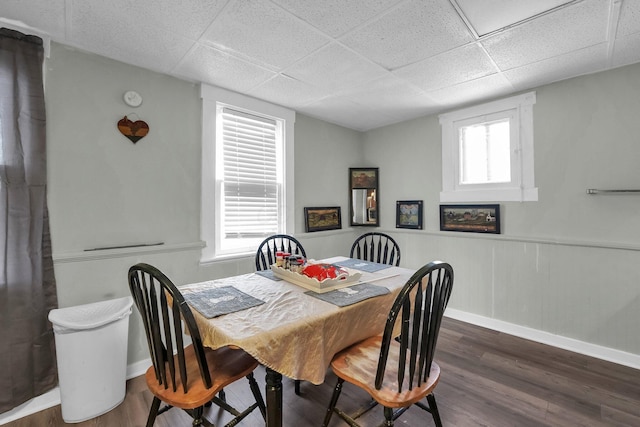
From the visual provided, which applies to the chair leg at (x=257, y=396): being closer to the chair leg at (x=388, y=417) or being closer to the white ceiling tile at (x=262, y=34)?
the chair leg at (x=388, y=417)

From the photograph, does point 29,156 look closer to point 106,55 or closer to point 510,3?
point 106,55

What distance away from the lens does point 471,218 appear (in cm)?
A: 312

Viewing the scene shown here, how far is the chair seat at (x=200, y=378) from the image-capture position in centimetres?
120

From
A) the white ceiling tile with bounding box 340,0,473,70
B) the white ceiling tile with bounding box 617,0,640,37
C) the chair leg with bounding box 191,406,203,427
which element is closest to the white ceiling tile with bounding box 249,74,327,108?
the white ceiling tile with bounding box 340,0,473,70

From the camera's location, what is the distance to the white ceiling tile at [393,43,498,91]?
2.09m

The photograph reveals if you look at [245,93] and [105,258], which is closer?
[105,258]

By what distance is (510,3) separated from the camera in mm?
1548

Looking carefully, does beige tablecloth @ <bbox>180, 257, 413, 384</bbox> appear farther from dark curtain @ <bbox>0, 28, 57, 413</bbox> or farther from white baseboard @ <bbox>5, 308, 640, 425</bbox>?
white baseboard @ <bbox>5, 308, 640, 425</bbox>

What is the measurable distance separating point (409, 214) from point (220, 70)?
2631 mm

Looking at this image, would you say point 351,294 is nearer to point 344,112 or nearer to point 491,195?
point 491,195

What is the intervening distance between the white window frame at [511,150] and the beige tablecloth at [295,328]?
6.38 ft

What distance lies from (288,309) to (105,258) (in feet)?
5.14

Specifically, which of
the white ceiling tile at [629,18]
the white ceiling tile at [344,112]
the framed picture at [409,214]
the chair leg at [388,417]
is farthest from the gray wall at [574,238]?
the chair leg at [388,417]

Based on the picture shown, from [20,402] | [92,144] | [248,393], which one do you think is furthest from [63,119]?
[248,393]
